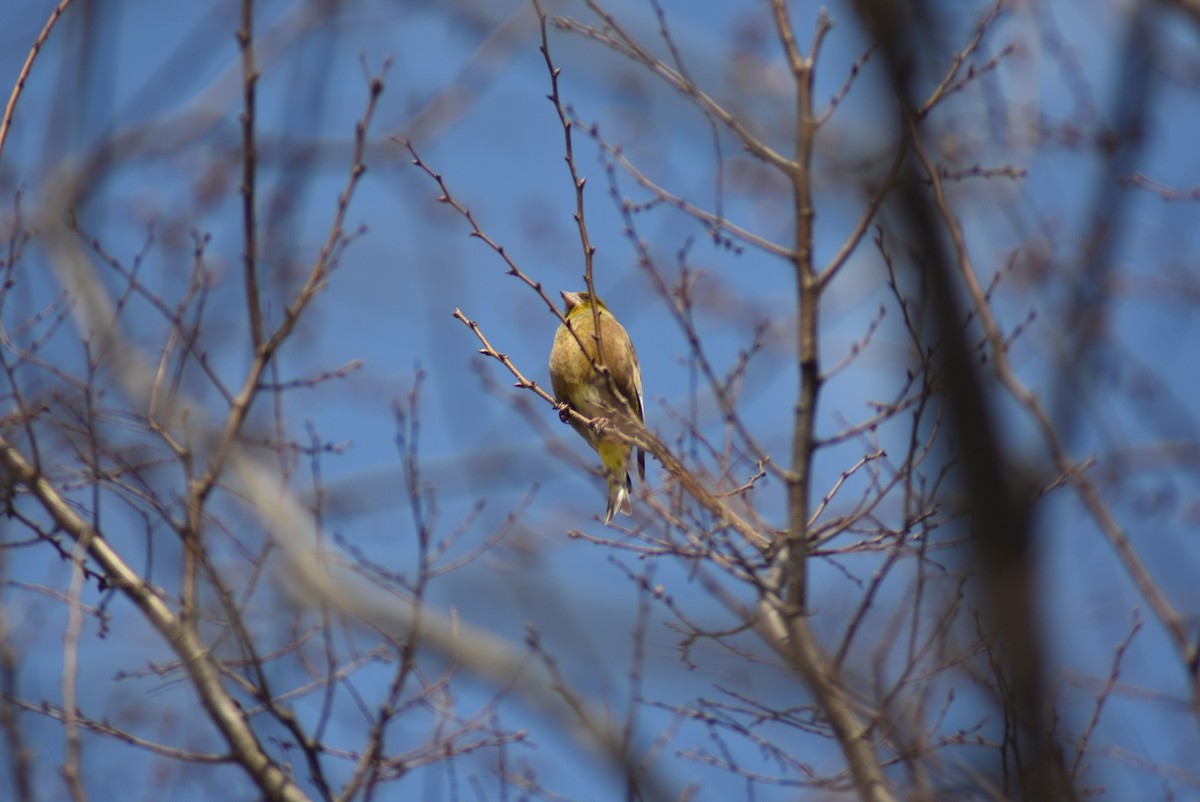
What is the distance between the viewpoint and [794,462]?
3859mm

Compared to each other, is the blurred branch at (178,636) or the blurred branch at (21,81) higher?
the blurred branch at (21,81)

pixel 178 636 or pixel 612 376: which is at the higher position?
pixel 612 376

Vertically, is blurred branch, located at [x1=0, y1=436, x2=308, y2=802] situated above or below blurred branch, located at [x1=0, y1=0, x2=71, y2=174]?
below

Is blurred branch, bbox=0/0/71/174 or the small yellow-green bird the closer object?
blurred branch, bbox=0/0/71/174

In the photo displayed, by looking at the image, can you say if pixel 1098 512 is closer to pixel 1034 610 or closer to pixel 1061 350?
pixel 1061 350

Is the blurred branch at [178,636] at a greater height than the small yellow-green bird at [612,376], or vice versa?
the small yellow-green bird at [612,376]

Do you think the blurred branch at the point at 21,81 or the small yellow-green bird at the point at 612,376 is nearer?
the blurred branch at the point at 21,81

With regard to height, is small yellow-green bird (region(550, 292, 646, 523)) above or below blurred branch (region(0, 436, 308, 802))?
above

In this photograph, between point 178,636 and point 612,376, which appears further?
point 612,376

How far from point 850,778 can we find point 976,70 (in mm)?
2496

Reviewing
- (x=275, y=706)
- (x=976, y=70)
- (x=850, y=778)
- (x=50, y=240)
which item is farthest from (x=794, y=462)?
(x=50, y=240)

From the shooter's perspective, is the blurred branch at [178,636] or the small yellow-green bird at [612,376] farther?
the small yellow-green bird at [612,376]

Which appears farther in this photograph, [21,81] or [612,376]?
[612,376]

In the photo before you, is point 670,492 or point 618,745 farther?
point 670,492
